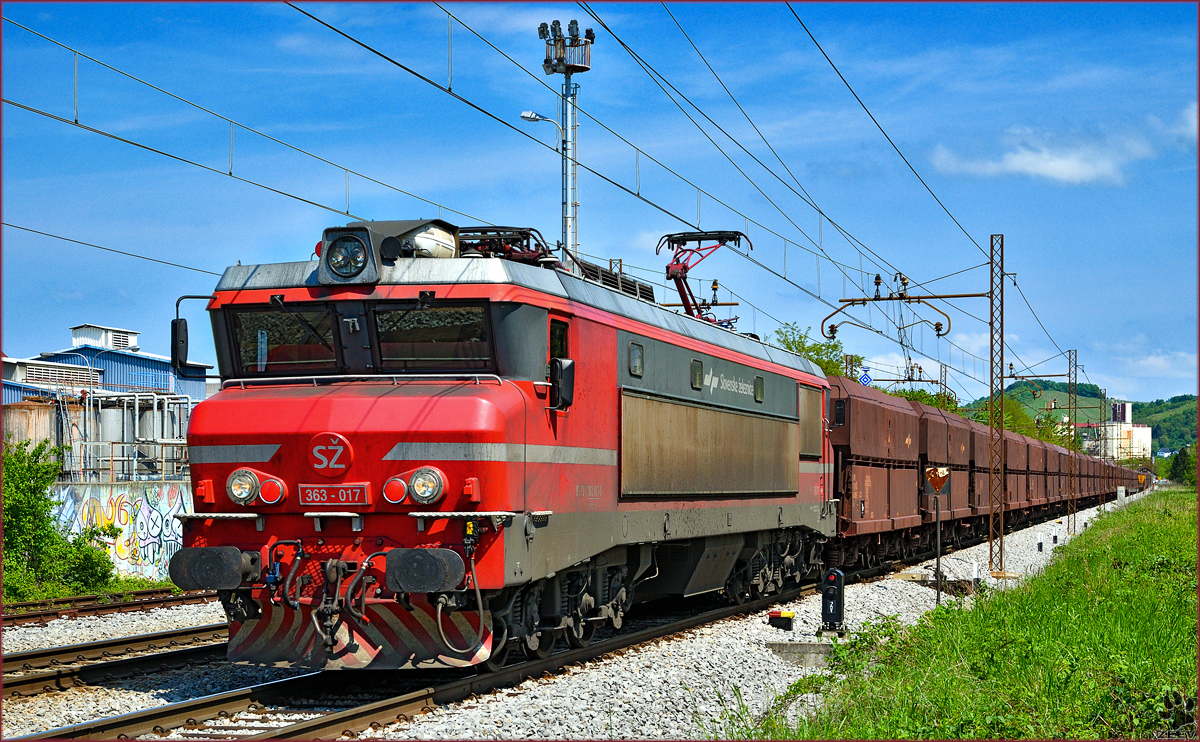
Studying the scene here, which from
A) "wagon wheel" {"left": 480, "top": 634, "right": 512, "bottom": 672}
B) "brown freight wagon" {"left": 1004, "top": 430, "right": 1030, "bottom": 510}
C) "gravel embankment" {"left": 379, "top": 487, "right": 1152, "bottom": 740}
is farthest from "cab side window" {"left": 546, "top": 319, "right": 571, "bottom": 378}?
"brown freight wagon" {"left": 1004, "top": 430, "right": 1030, "bottom": 510}

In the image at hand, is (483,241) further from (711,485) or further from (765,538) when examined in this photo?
(765,538)

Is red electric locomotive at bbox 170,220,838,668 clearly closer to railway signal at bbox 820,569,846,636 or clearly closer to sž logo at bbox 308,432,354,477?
sž logo at bbox 308,432,354,477

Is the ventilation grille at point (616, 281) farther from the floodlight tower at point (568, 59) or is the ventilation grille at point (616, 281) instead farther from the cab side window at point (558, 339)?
the floodlight tower at point (568, 59)

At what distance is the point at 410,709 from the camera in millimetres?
9594

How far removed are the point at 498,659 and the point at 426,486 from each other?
2.54 meters

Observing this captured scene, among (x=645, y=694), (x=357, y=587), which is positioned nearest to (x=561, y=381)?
(x=357, y=587)

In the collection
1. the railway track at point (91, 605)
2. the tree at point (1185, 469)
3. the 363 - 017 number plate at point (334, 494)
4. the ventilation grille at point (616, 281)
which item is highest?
the ventilation grille at point (616, 281)

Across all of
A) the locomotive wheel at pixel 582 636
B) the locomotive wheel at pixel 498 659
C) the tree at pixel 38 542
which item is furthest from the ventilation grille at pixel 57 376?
the locomotive wheel at pixel 498 659

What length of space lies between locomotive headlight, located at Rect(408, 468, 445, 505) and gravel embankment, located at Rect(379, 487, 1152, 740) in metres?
1.83

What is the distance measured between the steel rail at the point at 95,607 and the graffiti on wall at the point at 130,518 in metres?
5.76

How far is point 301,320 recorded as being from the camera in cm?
1087

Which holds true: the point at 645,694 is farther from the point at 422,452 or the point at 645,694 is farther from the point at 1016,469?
the point at 1016,469

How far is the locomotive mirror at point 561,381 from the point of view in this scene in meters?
10.9

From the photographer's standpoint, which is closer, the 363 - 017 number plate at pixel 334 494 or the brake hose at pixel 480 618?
the brake hose at pixel 480 618
